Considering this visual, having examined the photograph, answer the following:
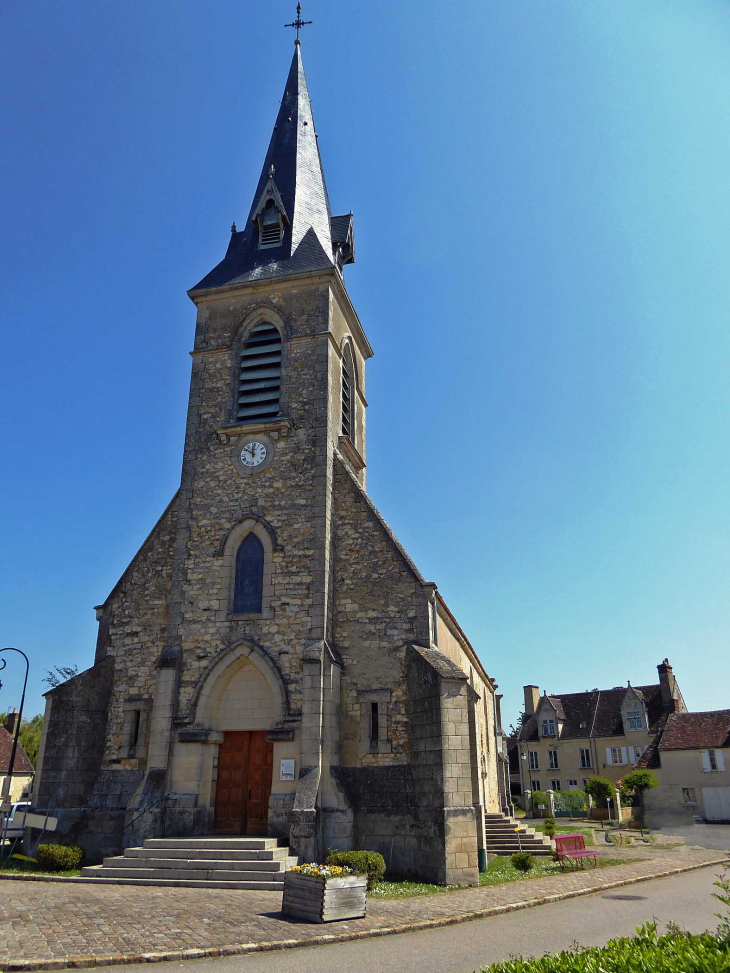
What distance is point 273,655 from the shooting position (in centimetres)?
1580

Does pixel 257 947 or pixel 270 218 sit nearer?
pixel 257 947

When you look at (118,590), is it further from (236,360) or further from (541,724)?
(541,724)

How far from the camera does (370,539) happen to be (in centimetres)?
1683

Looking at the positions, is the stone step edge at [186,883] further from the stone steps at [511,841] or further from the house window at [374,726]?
the stone steps at [511,841]

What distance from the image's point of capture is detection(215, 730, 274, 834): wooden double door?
598 inches

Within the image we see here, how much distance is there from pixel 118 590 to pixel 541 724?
3728 cm

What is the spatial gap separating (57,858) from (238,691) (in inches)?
183

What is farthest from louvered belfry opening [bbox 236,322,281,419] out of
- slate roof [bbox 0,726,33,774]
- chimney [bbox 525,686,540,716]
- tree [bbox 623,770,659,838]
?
chimney [bbox 525,686,540,716]

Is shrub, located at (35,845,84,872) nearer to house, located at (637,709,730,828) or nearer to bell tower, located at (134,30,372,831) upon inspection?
bell tower, located at (134,30,372,831)

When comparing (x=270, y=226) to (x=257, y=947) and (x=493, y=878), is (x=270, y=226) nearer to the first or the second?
(x=493, y=878)

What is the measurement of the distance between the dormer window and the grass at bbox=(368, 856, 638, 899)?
16.6 m

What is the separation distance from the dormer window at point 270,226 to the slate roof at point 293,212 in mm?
221

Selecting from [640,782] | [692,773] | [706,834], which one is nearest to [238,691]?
[706,834]

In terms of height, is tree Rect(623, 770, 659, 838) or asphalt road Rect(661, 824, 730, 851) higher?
tree Rect(623, 770, 659, 838)
